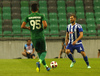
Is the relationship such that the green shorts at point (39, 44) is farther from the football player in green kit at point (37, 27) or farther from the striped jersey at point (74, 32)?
the striped jersey at point (74, 32)

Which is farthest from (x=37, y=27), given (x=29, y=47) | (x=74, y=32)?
(x=29, y=47)

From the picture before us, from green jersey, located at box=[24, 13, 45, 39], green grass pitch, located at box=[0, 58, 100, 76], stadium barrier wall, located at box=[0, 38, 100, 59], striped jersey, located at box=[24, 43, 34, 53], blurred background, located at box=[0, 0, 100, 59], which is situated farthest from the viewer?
blurred background, located at box=[0, 0, 100, 59]

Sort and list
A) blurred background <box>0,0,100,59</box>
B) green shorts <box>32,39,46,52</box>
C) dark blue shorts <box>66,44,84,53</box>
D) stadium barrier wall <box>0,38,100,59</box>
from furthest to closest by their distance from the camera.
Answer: blurred background <box>0,0,100,59</box>, stadium barrier wall <box>0,38,100,59</box>, dark blue shorts <box>66,44,84,53</box>, green shorts <box>32,39,46,52</box>

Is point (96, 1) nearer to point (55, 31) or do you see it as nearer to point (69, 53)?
point (55, 31)

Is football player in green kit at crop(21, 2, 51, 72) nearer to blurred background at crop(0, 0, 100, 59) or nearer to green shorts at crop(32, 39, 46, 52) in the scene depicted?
green shorts at crop(32, 39, 46, 52)

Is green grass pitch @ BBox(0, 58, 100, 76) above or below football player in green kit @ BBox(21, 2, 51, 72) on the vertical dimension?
below

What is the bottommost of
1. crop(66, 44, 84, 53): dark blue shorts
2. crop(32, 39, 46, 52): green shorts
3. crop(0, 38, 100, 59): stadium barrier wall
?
crop(0, 38, 100, 59): stadium barrier wall

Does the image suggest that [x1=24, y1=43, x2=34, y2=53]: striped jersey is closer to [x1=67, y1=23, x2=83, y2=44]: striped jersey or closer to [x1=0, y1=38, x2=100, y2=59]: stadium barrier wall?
[x1=0, y1=38, x2=100, y2=59]: stadium barrier wall

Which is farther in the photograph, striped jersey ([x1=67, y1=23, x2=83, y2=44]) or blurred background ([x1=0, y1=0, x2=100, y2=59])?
blurred background ([x1=0, y1=0, x2=100, y2=59])

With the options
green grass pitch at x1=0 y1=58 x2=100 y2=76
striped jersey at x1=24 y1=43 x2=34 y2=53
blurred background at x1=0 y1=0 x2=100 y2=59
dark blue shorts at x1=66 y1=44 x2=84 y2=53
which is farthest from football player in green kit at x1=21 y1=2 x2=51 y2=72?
blurred background at x1=0 y1=0 x2=100 y2=59

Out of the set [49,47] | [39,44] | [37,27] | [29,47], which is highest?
[37,27]

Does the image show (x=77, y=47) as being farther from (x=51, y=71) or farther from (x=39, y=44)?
(x=39, y=44)

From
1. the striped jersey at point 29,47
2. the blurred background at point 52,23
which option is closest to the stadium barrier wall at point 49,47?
the blurred background at point 52,23

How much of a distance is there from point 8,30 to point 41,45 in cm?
1427
